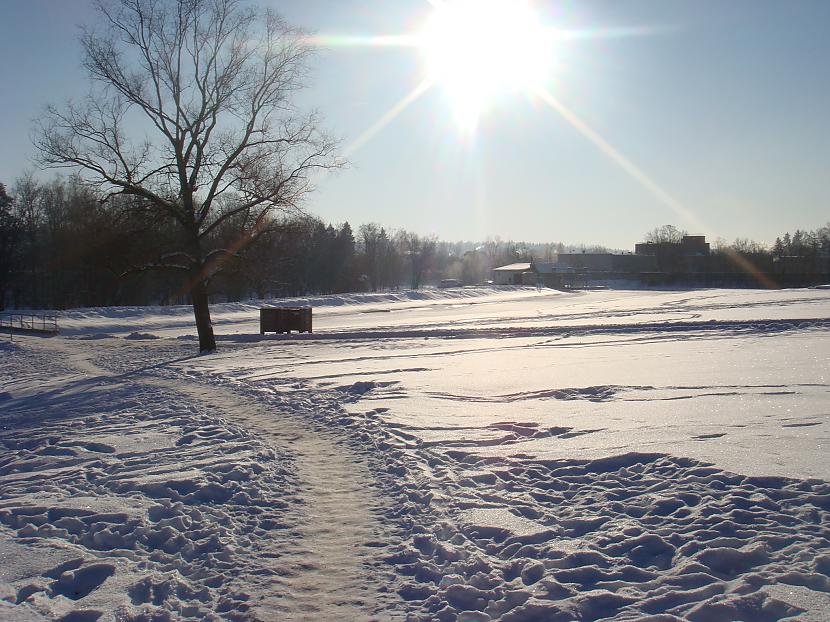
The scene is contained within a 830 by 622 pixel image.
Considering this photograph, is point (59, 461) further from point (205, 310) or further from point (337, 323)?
point (337, 323)

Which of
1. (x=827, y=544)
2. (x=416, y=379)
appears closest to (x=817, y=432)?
(x=827, y=544)

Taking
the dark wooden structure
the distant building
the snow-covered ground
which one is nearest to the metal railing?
the dark wooden structure

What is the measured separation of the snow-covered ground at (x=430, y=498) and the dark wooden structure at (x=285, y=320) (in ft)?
51.6

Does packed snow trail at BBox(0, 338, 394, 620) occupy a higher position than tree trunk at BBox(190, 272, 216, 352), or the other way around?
tree trunk at BBox(190, 272, 216, 352)

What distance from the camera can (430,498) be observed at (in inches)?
267

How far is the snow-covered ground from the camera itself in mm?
4680

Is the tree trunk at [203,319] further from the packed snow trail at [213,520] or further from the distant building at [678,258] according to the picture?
the distant building at [678,258]

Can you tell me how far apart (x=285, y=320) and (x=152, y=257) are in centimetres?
908

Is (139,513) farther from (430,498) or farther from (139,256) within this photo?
(139,256)

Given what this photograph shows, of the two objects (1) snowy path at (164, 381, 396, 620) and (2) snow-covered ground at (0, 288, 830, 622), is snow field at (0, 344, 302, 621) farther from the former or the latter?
(1) snowy path at (164, 381, 396, 620)

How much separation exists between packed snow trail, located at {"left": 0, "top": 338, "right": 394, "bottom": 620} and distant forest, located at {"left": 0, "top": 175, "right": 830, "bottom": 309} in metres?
11.4

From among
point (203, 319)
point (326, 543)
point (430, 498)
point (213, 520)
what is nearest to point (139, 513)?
point (213, 520)

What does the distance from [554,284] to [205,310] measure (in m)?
76.5

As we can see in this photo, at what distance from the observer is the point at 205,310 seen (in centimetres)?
2333
